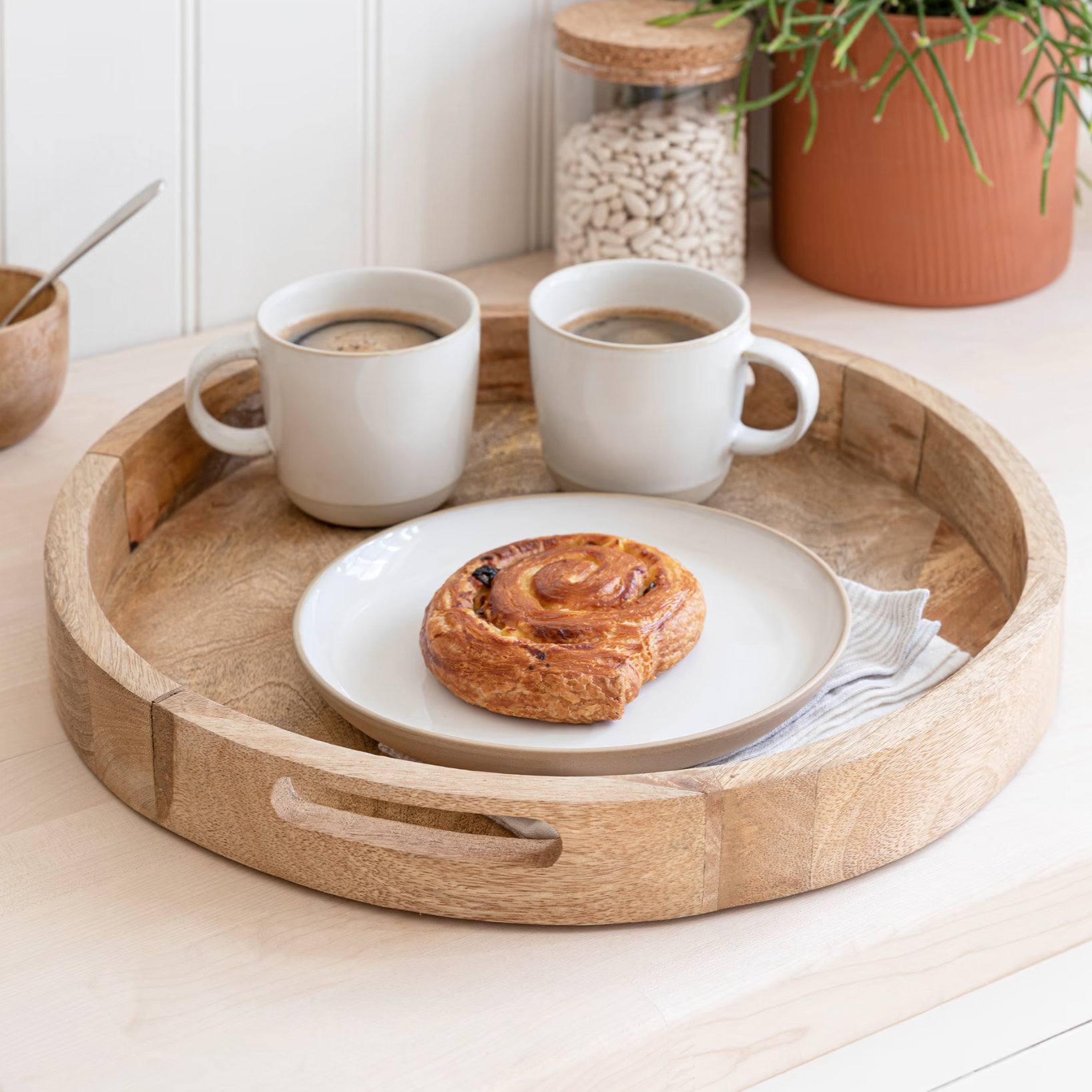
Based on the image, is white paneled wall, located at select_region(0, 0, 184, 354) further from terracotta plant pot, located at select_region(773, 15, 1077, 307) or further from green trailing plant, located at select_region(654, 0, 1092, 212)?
terracotta plant pot, located at select_region(773, 15, 1077, 307)

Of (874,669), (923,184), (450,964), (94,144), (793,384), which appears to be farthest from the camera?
(923,184)

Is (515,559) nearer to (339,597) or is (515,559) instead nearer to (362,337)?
(339,597)

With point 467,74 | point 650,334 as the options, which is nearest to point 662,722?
point 650,334

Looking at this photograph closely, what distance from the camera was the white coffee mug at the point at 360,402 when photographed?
0.75 meters

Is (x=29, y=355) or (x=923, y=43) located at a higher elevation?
(x=923, y=43)

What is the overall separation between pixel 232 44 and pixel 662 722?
2.12ft

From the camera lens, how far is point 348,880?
566 millimetres

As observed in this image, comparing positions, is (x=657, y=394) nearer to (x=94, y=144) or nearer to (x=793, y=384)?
(x=793, y=384)

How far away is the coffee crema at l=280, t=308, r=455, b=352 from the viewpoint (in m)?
0.81

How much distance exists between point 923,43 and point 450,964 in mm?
750

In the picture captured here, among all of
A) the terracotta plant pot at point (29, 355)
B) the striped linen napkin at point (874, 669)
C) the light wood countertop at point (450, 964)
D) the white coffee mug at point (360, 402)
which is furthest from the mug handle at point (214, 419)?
the striped linen napkin at point (874, 669)

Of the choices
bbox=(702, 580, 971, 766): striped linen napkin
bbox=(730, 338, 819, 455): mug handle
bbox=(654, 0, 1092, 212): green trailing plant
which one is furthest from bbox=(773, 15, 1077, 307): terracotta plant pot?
bbox=(702, 580, 971, 766): striped linen napkin

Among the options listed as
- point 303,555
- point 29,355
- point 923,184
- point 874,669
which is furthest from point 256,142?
point 874,669

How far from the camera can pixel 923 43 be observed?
3.25 feet
